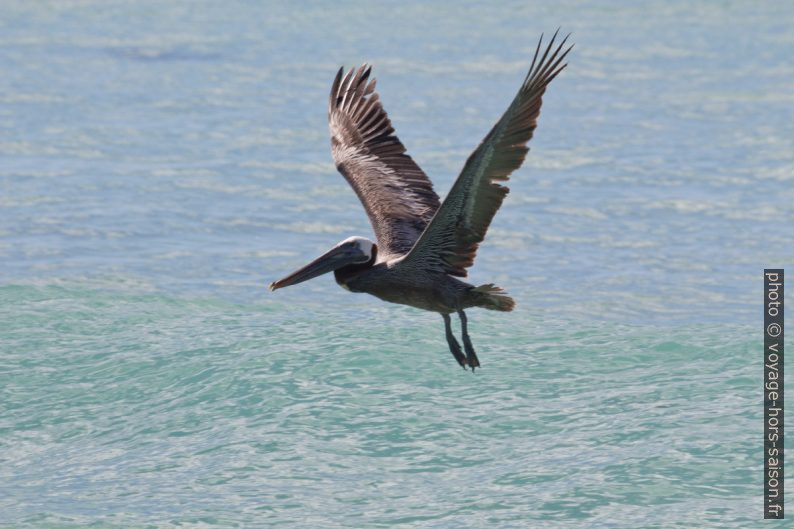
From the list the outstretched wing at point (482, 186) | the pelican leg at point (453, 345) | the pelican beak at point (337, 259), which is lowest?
the pelican leg at point (453, 345)

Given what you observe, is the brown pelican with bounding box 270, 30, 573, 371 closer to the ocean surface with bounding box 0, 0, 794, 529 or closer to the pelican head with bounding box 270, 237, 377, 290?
the pelican head with bounding box 270, 237, 377, 290

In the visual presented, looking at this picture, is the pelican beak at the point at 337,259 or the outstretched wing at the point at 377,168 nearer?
the pelican beak at the point at 337,259

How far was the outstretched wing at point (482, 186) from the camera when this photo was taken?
7250mm

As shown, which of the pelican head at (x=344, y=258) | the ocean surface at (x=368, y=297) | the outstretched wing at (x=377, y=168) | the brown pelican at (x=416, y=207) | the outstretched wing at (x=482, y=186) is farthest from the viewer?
the ocean surface at (x=368, y=297)

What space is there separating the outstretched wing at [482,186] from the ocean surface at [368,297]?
1786mm

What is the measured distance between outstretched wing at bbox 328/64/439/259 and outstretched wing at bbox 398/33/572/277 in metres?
0.62

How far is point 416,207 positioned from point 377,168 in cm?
46

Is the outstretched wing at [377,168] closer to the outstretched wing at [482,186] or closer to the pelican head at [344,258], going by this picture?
the pelican head at [344,258]

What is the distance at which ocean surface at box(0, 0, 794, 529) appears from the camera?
9688mm

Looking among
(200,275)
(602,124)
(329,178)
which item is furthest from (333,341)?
(602,124)

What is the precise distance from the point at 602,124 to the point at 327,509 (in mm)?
11109

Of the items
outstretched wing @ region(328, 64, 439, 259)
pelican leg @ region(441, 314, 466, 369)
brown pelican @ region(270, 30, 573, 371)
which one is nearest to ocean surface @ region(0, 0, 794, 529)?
pelican leg @ region(441, 314, 466, 369)

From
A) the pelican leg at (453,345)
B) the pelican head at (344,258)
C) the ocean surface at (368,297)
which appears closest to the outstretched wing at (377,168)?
the pelican head at (344,258)

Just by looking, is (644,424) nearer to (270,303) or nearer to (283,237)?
(270,303)
